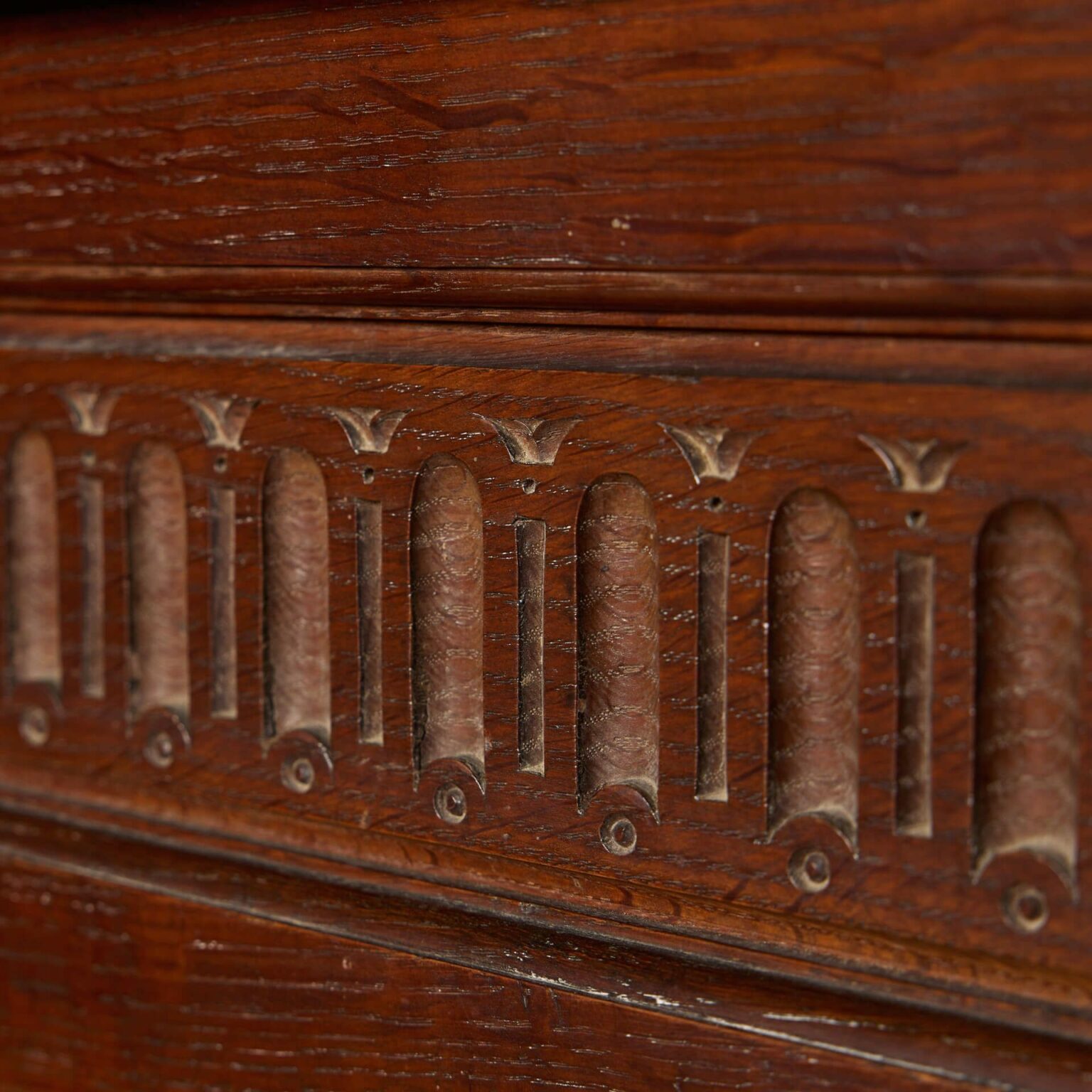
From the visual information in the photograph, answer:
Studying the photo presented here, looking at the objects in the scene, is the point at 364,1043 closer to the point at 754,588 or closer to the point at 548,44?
the point at 754,588

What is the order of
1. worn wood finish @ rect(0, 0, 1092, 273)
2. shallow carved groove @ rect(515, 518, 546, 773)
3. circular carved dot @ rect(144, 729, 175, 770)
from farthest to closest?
circular carved dot @ rect(144, 729, 175, 770)
shallow carved groove @ rect(515, 518, 546, 773)
worn wood finish @ rect(0, 0, 1092, 273)

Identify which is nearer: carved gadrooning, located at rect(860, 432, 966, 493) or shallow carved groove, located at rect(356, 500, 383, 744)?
carved gadrooning, located at rect(860, 432, 966, 493)

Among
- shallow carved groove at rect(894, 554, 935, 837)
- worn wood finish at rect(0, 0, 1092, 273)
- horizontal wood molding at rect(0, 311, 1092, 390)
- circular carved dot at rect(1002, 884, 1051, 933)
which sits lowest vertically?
circular carved dot at rect(1002, 884, 1051, 933)

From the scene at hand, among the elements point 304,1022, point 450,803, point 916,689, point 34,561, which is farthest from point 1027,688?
point 34,561

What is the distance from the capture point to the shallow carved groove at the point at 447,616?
0.56 metres

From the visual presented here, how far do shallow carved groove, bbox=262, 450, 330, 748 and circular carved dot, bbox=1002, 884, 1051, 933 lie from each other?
0.96 ft

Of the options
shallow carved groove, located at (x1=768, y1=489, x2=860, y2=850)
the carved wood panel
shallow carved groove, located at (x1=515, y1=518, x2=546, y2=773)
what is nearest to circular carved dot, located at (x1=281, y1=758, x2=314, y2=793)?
the carved wood panel

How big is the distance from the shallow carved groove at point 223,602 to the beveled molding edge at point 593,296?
0.09m

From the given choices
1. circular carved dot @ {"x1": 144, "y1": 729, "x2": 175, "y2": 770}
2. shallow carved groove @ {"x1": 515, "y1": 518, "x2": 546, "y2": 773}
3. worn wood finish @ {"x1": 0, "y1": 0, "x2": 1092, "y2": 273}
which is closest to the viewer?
worn wood finish @ {"x1": 0, "y1": 0, "x2": 1092, "y2": 273}

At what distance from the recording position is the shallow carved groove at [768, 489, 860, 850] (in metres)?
0.49

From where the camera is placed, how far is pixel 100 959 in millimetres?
663

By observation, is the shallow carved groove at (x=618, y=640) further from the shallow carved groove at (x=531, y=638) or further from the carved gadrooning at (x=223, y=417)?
the carved gadrooning at (x=223, y=417)

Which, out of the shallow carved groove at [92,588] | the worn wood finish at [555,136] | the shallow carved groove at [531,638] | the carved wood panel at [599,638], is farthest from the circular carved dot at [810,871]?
the shallow carved groove at [92,588]

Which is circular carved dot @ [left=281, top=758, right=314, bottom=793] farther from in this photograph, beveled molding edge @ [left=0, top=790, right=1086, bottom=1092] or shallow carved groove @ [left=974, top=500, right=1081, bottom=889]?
shallow carved groove @ [left=974, top=500, right=1081, bottom=889]
